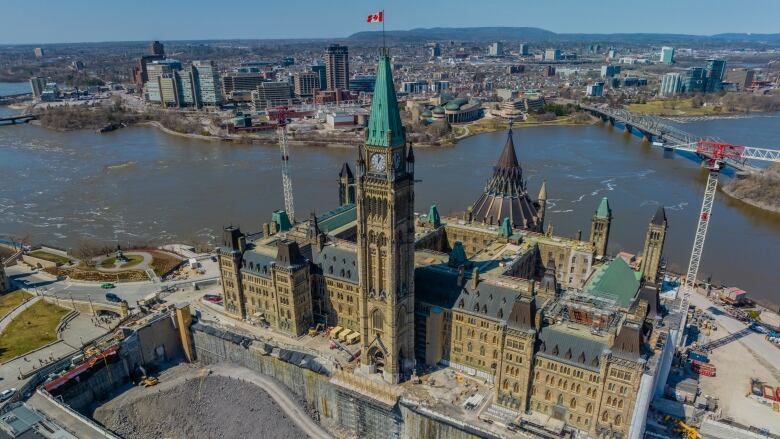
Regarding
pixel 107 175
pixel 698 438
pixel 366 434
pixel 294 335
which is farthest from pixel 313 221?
pixel 107 175

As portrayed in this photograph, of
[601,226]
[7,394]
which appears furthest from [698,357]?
[7,394]

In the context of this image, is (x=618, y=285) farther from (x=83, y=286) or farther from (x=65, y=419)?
(x=83, y=286)

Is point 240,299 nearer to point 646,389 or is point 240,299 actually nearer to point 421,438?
point 421,438

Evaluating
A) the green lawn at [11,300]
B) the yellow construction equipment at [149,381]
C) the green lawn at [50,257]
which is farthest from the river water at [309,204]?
the yellow construction equipment at [149,381]

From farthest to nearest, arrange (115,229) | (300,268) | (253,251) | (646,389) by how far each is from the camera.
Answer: (115,229), (253,251), (300,268), (646,389)

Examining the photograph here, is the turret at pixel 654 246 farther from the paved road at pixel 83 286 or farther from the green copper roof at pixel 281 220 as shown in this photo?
the paved road at pixel 83 286
